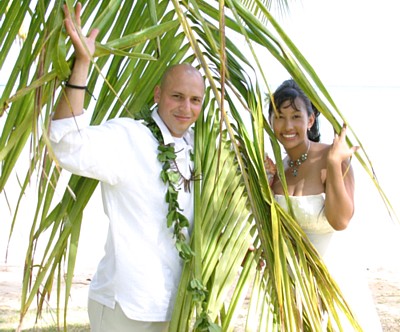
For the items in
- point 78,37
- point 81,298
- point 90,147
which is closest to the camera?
point 78,37

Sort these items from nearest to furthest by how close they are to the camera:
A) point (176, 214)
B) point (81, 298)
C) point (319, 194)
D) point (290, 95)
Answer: point (176, 214)
point (319, 194)
point (290, 95)
point (81, 298)

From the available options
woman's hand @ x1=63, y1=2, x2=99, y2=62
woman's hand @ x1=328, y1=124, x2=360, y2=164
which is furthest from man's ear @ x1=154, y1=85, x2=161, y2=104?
woman's hand @ x1=63, y1=2, x2=99, y2=62

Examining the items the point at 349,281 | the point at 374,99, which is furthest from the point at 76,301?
the point at 374,99

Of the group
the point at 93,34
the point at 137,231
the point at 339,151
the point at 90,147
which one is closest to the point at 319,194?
the point at 339,151

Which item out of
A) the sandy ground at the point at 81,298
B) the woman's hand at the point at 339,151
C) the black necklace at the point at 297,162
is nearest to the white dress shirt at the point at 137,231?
the woman's hand at the point at 339,151

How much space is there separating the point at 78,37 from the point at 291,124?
53.9 inches

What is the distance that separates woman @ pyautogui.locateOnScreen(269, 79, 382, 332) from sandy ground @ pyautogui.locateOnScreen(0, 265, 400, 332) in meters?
2.41

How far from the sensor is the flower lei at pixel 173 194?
2354 mm

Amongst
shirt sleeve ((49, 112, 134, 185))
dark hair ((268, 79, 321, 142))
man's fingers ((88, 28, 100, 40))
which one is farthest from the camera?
dark hair ((268, 79, 321, 142))

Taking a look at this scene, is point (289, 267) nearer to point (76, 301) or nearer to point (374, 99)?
point (76, 301)

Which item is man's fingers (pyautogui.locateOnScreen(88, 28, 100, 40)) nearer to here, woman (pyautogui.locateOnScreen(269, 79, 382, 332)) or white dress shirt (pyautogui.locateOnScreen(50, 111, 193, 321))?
white dress shirt (pyautogui.locateOnScreen(50, 111, 193, 321))

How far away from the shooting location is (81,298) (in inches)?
231

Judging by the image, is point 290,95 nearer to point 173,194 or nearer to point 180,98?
point 180,98

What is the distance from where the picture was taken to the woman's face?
9.45 feet
